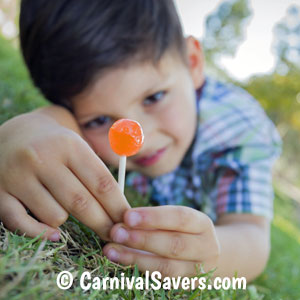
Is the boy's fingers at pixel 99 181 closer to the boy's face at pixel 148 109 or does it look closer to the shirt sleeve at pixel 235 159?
the boy's face at pixel 148 109

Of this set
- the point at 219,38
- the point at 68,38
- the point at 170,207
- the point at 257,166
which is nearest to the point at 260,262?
the point at 257,166

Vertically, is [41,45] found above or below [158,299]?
above

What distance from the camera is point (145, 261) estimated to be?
2.74ft

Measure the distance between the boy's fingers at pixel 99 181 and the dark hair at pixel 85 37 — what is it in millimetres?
666

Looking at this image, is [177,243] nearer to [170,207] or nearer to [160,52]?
[170,207]

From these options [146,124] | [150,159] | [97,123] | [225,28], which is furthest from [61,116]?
[225,28]

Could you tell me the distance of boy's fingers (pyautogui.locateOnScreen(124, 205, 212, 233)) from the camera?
79 centimetres

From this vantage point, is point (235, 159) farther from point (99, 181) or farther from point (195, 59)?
point (99, 181)

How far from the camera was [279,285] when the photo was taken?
5.97 feet

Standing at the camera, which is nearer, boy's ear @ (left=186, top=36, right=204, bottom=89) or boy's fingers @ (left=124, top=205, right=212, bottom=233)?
boy's fingers @ (left=124, top=205, right=212, bottom=233)

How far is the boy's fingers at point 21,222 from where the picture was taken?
78 cm

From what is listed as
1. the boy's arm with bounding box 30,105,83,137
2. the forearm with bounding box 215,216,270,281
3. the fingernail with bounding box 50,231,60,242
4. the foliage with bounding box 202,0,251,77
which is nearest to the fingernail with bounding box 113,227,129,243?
the fingernail with bounding box 50,231,60,242

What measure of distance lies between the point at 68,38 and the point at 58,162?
0.83 metres

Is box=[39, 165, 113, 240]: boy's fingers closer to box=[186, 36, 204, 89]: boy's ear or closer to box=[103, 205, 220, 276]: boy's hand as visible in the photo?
box=[103, 205, 220, 276]: boy's hand
